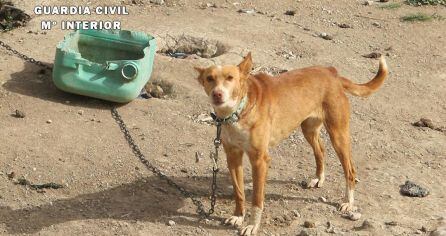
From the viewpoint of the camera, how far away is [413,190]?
24.0 ft

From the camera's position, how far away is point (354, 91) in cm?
707

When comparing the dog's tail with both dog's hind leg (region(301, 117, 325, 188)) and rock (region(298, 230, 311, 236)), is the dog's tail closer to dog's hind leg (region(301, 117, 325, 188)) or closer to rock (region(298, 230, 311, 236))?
dog's hind leg (region(301, 117, 325, 188))

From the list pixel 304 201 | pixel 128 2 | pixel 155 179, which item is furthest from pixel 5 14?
pixel 304 201

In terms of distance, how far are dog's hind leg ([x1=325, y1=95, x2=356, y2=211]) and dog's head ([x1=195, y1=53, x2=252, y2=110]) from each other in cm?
112

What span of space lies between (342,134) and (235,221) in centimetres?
121

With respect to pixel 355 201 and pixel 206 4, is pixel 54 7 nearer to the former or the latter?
pixel 206 4

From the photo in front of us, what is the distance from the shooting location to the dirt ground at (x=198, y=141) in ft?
22.0

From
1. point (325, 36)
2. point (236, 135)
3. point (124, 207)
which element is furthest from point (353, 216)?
point (325, 36)

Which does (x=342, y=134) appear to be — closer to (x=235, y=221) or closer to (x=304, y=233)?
(x=304, y=233)

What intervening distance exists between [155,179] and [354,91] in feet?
6.41

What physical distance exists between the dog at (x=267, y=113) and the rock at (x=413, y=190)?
60 cm

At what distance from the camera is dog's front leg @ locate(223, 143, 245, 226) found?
256 inches

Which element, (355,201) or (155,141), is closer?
(355,201)

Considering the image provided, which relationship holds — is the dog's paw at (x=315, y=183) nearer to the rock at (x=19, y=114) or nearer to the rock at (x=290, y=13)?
the rock at (x=19, y=114)
